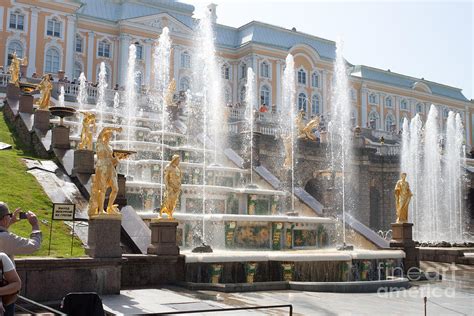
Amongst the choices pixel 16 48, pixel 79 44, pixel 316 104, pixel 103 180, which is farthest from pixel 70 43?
pixel 103 180

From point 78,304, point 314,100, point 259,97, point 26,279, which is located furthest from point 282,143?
point 314,100

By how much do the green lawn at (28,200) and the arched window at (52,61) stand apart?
114 feet

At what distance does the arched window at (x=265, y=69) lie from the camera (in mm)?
64281

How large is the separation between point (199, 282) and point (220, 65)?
53.4 metres

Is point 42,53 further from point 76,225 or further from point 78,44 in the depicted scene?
point 76,225

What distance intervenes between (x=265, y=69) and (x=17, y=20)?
86.8 ft

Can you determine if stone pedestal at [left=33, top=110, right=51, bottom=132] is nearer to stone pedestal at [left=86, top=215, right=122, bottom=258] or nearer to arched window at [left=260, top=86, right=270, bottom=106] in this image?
stone pedestal at [left=86, top=215, right=122, bottom=258]

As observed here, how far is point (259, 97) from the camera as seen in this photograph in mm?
63750

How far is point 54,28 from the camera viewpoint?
52.7 meters

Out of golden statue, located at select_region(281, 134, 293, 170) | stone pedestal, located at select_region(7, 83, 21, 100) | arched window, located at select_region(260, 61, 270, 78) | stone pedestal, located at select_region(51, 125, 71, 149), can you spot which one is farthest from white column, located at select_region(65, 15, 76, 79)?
stone pedestal, located at select_region(51, 125, 71, 149)

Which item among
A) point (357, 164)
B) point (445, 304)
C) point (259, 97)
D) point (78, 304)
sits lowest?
point (445, 304)

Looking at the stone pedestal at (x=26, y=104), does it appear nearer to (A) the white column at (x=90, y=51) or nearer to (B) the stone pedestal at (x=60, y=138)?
(B) the stone pedestal at (x=60, y=138)

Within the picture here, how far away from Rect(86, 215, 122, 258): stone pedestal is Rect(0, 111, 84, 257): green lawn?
2.15 ft

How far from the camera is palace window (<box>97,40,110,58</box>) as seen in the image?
185 ft
